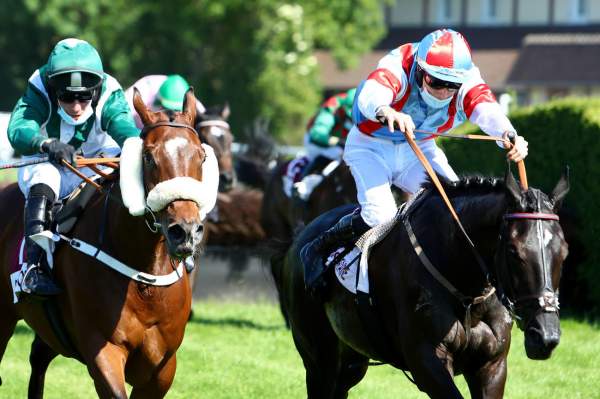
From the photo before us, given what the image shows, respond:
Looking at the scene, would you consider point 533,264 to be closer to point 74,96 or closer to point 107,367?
point 107,367

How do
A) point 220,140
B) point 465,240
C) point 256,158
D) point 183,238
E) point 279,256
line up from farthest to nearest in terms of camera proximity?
point 256,158 → point 220,140 → point 279,256 → point 465,240 → point 183,238

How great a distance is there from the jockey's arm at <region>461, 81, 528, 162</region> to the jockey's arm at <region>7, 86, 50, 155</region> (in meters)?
2.11

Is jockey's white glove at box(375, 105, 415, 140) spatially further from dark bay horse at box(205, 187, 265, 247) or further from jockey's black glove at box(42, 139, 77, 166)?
dark bay horse at box(205, 187, 265, 247)

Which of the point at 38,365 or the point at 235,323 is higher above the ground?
the point at 38,365

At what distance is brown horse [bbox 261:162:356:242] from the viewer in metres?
10.8

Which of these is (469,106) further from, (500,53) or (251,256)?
(500,53)

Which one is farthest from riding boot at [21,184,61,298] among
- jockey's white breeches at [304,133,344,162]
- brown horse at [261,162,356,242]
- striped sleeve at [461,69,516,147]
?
jockey's white breeches at [304,133,344,162]

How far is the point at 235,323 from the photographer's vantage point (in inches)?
435

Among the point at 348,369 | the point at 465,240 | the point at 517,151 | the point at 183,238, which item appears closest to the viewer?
the point at 183,238

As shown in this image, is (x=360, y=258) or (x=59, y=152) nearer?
(x=59, y=152)

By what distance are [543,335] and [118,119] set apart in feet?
8.28

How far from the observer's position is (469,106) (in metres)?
5.82

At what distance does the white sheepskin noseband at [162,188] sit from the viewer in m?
5.00

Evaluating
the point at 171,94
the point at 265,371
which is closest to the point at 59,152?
the point at 265,371
